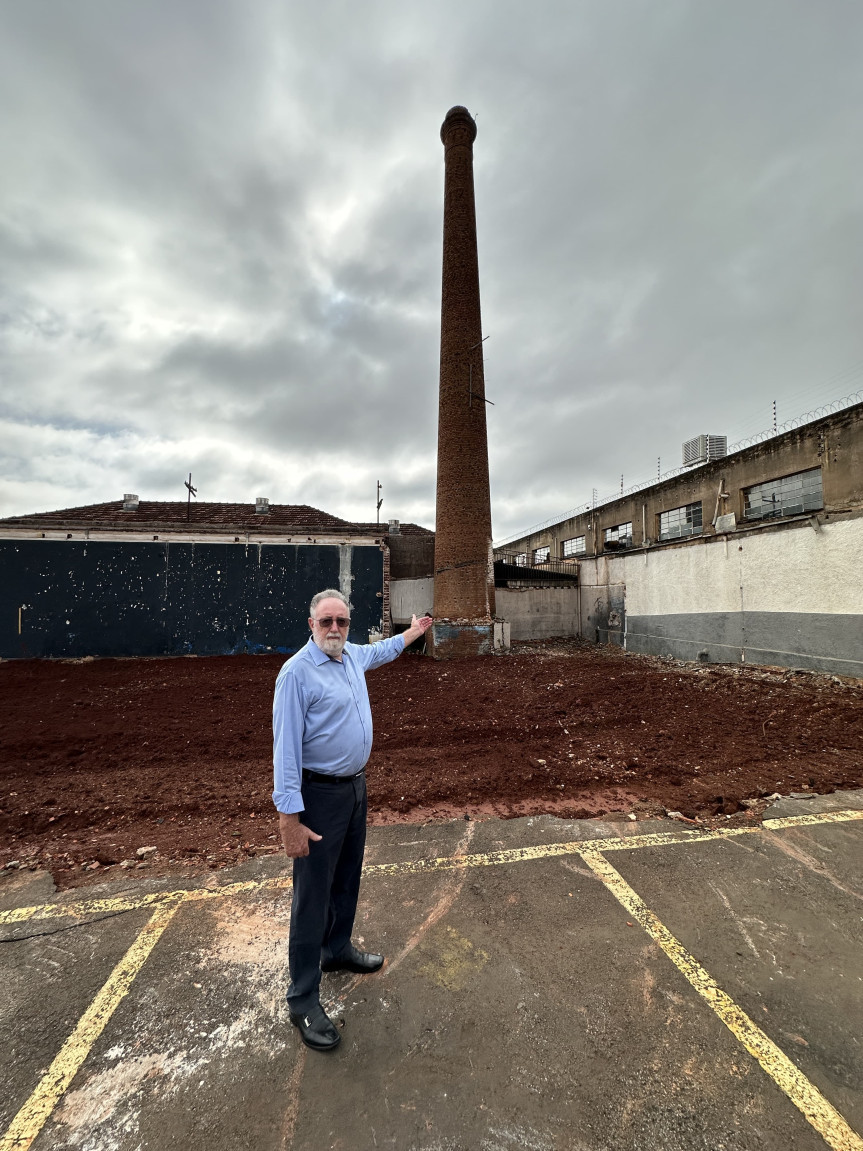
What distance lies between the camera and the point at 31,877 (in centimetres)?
319

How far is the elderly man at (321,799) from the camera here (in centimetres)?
204

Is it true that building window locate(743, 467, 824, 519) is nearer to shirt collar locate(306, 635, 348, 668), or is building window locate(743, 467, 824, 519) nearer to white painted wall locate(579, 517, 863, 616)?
white painted wall locate(579, 517, 863, 616)

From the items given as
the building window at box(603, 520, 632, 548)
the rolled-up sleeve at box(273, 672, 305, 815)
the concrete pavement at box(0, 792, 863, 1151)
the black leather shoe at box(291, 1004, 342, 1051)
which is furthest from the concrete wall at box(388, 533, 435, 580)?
the black leather shoe at box(291, 1004, 342, 1051)

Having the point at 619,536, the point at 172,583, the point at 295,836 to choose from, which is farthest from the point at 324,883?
the point at 619,536

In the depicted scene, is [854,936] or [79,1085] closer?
[79,1085]

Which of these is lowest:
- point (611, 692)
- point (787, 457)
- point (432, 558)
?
point (611, 692)

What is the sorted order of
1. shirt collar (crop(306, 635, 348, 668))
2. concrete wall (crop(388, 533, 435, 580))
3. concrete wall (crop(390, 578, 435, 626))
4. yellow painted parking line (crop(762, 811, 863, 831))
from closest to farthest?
shirt collar (crop(306, 635, 348, 668)) → yellow painted parking line (crop(762, 811, 863, 831)) → concrete wall (crop(390, 578, 435, 626)) → concrete wall (crop(388, 533, 435, 580))

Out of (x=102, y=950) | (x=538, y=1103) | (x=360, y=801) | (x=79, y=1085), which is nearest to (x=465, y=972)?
(x=538, y=1103)

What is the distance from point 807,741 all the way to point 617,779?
9.77 ft

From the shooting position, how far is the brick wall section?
1412 centimetres

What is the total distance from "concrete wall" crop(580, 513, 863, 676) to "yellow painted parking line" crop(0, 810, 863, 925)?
23.1 ft

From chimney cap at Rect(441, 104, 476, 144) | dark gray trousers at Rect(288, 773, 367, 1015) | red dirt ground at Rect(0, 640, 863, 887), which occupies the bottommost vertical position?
red dirt ground at Rect(0, 640, 863, 887)

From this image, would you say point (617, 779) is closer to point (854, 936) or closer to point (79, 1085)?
point (854, 936)

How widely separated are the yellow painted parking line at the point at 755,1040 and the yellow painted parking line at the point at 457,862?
59 centimetres
